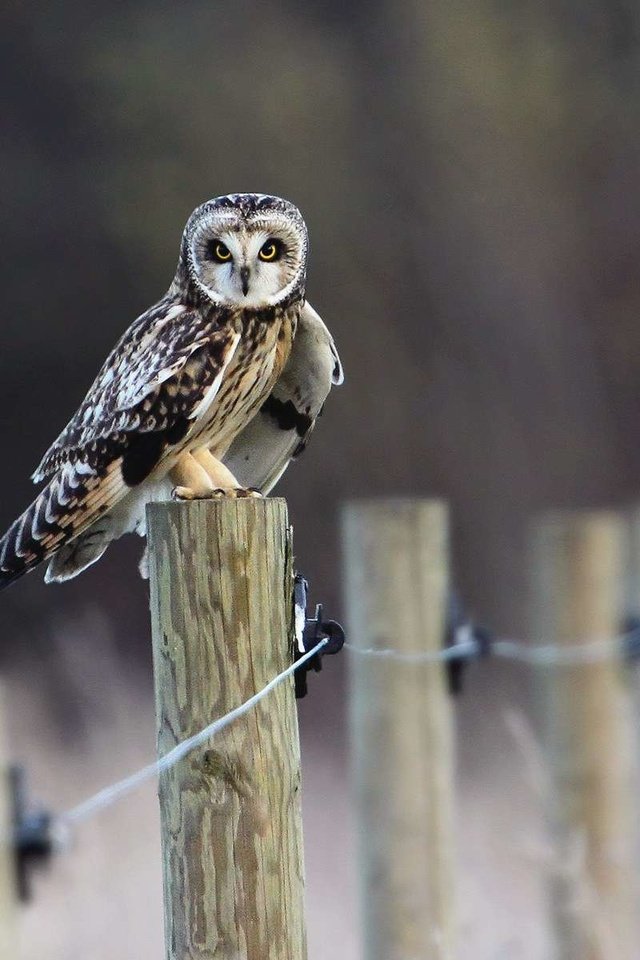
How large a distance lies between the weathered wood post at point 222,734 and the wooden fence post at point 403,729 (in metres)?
1.17

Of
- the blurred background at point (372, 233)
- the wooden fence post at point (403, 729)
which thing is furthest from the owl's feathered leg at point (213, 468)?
the blurred background at point (372, 233)

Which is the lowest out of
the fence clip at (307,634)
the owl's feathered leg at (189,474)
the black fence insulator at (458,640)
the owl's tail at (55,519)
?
the fence clip at (307,634)

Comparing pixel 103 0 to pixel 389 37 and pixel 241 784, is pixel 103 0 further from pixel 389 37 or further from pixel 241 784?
pixel 241 784

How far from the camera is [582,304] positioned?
1577 centimetres

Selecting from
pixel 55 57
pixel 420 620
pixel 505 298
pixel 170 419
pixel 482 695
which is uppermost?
pixel 55 57

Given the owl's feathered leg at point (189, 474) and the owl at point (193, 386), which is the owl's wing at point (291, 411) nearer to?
the owl at point (193, 386)

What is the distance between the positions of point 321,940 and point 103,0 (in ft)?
39.7

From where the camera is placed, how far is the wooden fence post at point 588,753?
3.84 metres

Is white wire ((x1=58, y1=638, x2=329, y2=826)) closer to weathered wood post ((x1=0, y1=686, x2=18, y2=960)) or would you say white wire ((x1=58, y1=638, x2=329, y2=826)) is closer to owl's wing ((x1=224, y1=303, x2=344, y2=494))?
weathered wood post ((x1=0, y1=686, x2=18, y2=960))

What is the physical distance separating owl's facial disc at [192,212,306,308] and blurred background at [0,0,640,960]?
7.79 metres

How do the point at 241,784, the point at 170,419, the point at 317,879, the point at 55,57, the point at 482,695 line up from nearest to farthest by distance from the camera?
the point at 241,784, the point at 170,419, the point at 317,879, the point at 482,695, the point at 55,57

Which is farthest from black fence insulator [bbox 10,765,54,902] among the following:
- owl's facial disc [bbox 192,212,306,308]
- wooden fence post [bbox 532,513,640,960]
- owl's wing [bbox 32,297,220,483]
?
wooden fence post [bbox 532,513,640,960]

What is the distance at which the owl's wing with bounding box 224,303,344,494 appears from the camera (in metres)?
3.18

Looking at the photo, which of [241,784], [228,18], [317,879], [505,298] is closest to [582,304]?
[505,298]
